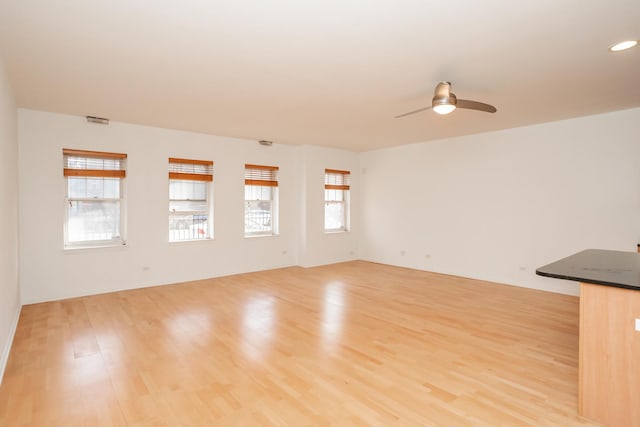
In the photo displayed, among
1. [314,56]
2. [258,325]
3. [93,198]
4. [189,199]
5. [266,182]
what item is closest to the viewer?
[314,56]

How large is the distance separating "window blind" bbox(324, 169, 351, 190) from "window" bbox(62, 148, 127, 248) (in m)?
4.21

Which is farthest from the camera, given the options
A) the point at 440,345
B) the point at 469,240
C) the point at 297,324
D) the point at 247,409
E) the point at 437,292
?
the point at 469,240

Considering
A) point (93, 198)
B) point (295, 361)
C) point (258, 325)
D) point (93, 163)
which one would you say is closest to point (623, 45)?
point (295, 361)

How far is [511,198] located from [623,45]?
3.44 m

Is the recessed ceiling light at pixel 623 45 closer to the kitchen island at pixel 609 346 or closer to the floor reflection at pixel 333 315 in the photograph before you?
the kitchen island at pixel 609 346

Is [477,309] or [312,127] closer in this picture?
[477,309]

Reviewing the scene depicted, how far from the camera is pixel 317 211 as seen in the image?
764 centimetres

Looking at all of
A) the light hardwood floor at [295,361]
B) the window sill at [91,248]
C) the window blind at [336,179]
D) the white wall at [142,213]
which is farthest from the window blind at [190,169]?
the window blind at [336,179]

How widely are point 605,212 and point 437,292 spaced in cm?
261

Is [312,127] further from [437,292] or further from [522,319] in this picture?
[522,319]

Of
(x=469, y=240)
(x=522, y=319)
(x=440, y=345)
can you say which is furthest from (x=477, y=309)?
(x=469, y=240)

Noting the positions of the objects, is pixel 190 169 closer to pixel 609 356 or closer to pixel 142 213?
pixel 142 213

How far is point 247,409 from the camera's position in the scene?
90.2 inches

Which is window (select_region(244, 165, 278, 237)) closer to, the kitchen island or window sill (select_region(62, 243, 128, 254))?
window sill (select_region(62, 243, 128, 254))
